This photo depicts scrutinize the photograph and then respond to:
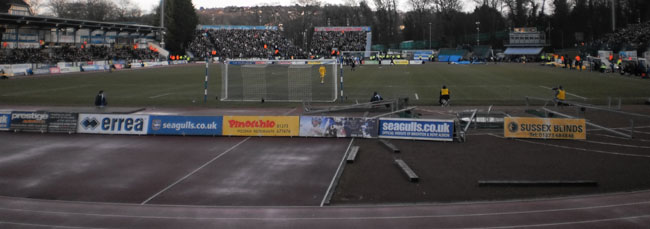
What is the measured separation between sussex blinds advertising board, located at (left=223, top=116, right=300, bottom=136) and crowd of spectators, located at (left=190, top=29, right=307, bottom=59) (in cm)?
8816

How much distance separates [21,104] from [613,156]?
3477cm

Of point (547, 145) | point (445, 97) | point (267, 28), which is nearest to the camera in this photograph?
point (547, 145)

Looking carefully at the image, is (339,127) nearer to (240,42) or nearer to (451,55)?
(451,55)

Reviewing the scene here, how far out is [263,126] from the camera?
23.0m

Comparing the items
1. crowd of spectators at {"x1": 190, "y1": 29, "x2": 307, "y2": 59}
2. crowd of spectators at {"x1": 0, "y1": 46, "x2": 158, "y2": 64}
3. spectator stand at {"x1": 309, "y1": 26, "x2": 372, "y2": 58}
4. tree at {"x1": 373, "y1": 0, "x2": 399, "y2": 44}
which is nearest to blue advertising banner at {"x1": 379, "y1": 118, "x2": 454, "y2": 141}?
crowd of spectators at {"x1": 0, "y1": 46, "x2": 158, "y2": 64}

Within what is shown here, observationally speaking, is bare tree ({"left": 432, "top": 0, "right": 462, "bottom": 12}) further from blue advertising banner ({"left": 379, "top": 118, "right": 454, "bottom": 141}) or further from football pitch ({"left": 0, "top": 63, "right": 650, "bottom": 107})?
blue advertising banner ({"left": 379, "top": 118, "right": 454, "bottom": 141})

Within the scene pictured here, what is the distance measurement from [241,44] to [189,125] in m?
93.8

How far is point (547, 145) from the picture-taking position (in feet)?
66.9

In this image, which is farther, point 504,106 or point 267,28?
point 267,28

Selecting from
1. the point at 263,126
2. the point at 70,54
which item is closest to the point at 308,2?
the point at 70,54

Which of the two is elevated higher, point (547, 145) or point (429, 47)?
point (429, 47)

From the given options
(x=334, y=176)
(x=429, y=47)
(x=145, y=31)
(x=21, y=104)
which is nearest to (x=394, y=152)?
(x=334, y=176)

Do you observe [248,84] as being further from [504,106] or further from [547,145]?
[547,145]

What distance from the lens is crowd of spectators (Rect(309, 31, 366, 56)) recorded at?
383ft
